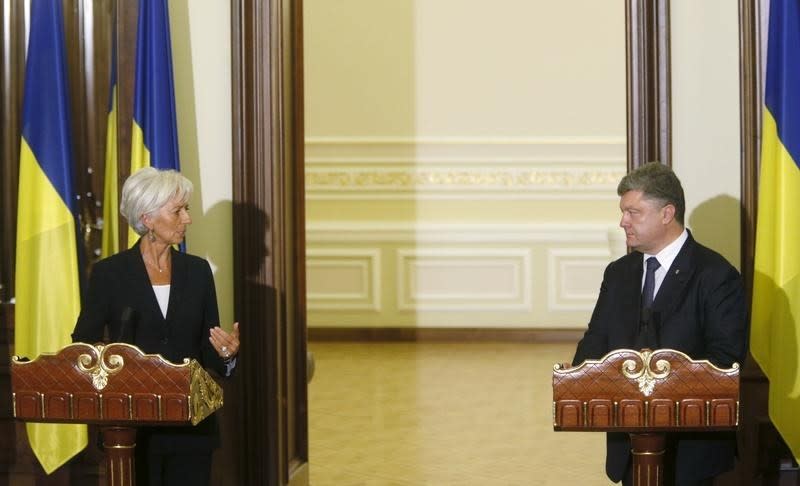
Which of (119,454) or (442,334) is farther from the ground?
(119,454)

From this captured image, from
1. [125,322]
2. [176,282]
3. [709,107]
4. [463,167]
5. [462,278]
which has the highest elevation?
[709,107]

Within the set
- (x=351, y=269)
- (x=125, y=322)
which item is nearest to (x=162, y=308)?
(x=125, y=322)

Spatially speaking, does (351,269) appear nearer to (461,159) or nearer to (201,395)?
(461,159)

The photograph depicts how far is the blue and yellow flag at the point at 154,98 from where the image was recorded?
488cm

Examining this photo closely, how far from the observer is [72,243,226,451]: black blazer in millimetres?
3912

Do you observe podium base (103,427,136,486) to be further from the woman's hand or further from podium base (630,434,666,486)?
podium base (630,434,666,486)

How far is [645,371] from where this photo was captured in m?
3.44

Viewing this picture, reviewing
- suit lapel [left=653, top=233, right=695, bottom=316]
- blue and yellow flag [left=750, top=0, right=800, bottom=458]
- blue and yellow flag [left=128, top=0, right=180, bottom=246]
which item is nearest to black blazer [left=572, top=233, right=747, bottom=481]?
suit lapel [left=653, top=233, right=695, bottom=316]

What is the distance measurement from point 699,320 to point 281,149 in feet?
7.25

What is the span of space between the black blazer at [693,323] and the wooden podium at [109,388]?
1.22 meters

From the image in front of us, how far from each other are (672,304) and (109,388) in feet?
5.76

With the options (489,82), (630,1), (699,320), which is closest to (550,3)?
(489,82)

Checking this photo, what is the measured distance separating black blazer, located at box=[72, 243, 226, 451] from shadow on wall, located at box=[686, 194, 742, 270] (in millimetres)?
2211

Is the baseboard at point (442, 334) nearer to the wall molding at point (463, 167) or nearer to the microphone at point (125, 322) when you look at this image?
the wall molding at point (463, 167)
